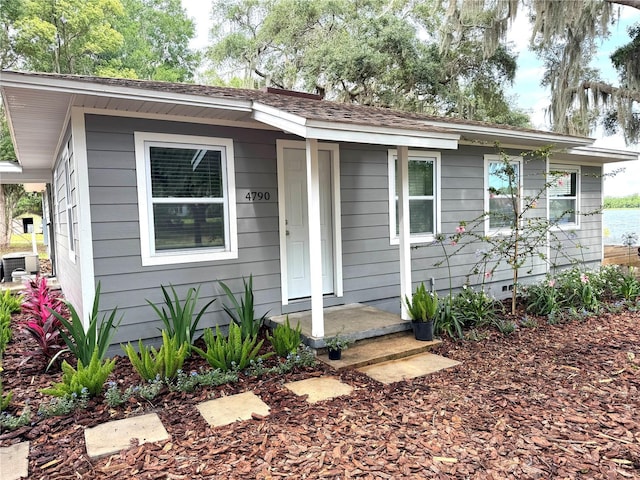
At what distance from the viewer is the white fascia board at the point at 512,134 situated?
19.5ft

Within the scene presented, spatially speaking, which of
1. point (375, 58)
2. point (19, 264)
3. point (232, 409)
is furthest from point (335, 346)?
point (375, 58)

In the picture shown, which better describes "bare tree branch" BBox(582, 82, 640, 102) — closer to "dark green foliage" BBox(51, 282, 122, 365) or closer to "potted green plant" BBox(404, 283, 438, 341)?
"potted green plant" BBox(404, 283, 438, 341)

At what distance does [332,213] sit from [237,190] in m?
1.35

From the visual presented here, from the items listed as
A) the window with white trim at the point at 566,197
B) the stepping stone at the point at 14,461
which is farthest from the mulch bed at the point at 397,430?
the window with white trim at the point at 566,197

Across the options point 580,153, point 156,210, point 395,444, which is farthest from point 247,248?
point 580,153

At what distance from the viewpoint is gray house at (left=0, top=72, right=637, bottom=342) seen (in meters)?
3.96

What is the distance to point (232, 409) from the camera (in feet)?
10.2

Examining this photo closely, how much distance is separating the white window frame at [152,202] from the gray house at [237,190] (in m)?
0.01

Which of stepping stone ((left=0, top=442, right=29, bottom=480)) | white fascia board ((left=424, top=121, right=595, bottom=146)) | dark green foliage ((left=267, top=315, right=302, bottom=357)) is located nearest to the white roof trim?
white fascia board ((left=424, top=121, right=595, bottom=146))

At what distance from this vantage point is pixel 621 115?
11.5 metres

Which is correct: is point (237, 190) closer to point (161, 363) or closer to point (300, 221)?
point (300, 221)

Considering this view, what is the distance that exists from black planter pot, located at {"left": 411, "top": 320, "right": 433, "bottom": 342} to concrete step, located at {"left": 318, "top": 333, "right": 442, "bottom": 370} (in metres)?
0.05

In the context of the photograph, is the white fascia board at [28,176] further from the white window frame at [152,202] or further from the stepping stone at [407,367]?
the stepping stone at [407,367]

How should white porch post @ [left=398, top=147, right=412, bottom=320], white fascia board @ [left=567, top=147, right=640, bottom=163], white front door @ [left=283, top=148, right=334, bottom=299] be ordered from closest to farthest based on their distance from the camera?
white porch post @ [left=398, top=147, right=412, bottom=320] < white front door @ [left=283, top=148, right=334, bottom=299] < white fascia board @ [left=567, top=147, right=640, bottom=163]
